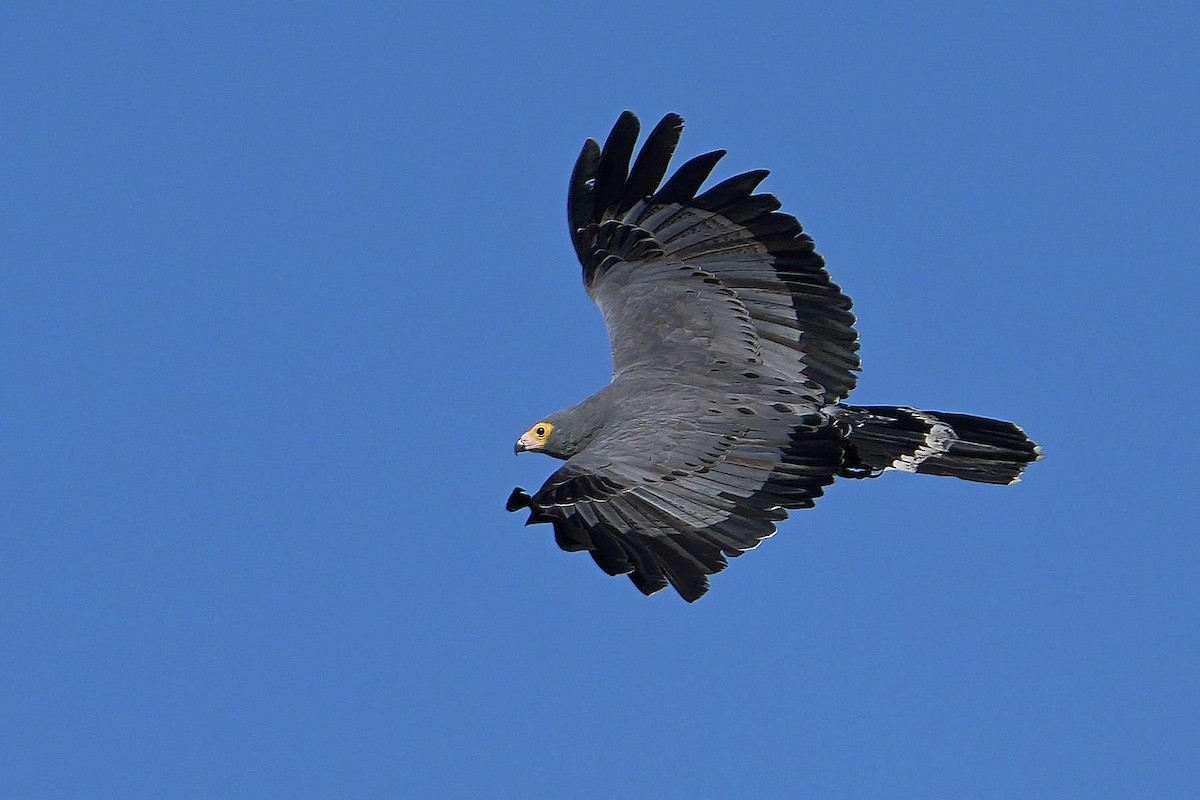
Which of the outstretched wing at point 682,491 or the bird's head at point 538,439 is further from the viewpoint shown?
A: the bird's head at point 538,439

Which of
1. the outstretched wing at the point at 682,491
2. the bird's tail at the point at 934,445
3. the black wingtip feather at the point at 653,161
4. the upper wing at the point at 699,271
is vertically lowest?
the outstretched wing at the point at 682,491

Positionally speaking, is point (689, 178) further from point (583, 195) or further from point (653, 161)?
point (583, 195)

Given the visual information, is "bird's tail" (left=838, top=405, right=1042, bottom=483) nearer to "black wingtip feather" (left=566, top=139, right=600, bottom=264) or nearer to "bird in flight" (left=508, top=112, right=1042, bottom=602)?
"bird in flight" (left=508, top=112, right=1042, bottom=602)

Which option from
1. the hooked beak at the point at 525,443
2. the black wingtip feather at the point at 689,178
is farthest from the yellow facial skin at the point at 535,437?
the black wingtip feather at the point at 689,178

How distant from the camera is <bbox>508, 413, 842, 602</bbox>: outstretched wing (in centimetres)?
1171

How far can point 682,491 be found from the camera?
12.4 m

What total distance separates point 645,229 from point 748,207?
1008mm

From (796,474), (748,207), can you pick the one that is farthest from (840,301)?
(796,474)

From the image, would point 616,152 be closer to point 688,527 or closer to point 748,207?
point 748,207

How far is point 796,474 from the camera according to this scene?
12594 mm

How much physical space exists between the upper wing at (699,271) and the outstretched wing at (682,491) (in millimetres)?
1170

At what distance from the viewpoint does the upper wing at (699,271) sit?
563 inches

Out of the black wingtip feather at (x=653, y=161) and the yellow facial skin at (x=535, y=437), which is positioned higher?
the black wingtip feather at (x=653, y=161)

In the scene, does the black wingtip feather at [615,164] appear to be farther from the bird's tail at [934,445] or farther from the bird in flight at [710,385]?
the bird's tail at [934,445]
